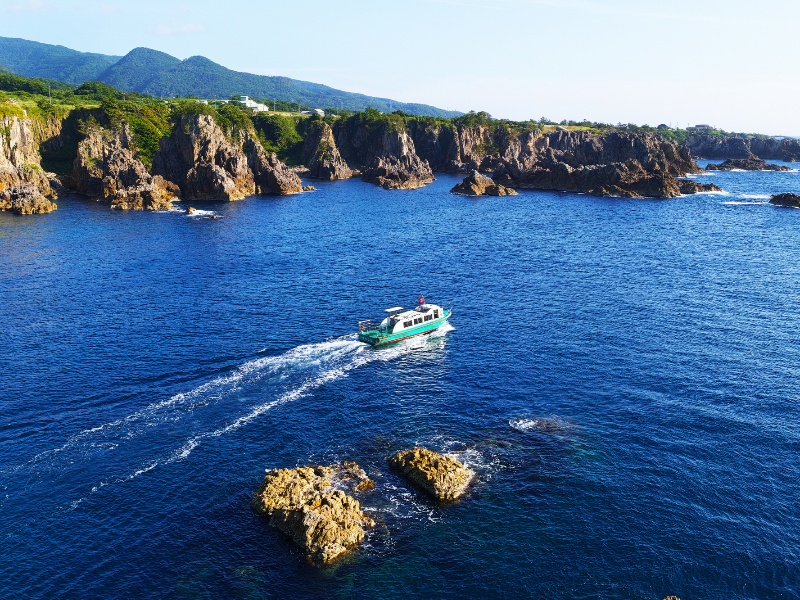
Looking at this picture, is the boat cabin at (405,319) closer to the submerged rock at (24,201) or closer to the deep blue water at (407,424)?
the deep blue water at (407,424)

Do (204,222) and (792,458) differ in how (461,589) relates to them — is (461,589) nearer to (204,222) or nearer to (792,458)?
(792,458)

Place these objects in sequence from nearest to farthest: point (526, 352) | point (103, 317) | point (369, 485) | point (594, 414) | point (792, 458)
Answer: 1. point (369, 485)
2. point (792, 458)
3. point (594, 414)
4. point (526, 352)
5. point (103, 317)

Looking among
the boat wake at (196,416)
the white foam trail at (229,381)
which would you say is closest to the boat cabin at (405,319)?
the boat wake at (196,416)

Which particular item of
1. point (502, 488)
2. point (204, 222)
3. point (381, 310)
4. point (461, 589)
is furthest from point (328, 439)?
point (204, 222)

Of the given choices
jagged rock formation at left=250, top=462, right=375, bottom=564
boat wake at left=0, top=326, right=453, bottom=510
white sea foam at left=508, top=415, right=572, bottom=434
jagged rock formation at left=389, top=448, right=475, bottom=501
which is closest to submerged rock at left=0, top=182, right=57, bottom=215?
boat wake at left=0, top=326, right=453, bottom=510

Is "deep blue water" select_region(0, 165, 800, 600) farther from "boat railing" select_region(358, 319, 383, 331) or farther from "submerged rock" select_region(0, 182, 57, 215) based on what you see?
"submerged rock" select_region(0, 182, 57, 215)

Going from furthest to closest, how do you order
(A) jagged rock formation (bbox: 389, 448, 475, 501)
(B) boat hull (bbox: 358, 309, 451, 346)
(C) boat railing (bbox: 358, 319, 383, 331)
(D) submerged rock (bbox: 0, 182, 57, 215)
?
(D) submerged rock (bbox: 0, 182, 57, 215) → (C) boat railing (bbox: 358, 319, 383, 331) → (B) boat hull (bbox: 358, 309, 451, 346) → (A) jagged rock formation (bbox: 389, 448, 475, 501)
